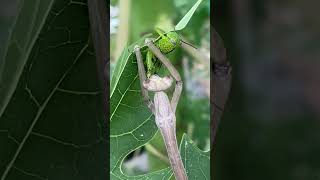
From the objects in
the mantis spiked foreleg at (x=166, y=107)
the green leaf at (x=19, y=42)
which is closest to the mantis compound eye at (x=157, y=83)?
the mantis spiked foreleg at (x=166, y=107)

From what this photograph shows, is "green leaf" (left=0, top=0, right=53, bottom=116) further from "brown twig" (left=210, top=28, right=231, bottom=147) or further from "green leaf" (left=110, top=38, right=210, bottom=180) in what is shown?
"brown twig" (left=210, top=28, right=231, bottom=147)

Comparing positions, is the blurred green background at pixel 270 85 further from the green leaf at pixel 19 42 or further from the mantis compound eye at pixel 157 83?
the green leaf at pixel 19 42

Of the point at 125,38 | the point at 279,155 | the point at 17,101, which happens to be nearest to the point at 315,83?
the point at 279,155

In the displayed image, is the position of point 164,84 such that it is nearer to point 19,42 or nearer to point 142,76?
point 142,76

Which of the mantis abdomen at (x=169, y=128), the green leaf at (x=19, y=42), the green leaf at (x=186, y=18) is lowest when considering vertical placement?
the mantis abdomen at (x=169, y=128)

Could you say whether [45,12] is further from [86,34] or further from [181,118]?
[181,118]

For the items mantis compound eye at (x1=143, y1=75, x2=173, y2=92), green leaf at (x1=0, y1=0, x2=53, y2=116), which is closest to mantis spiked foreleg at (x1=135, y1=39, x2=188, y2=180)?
mantis compound eye at (x1=143, y1=75, x2=173, y2=92)

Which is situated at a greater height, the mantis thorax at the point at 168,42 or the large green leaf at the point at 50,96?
the mantis thorax at the point at 168,42
